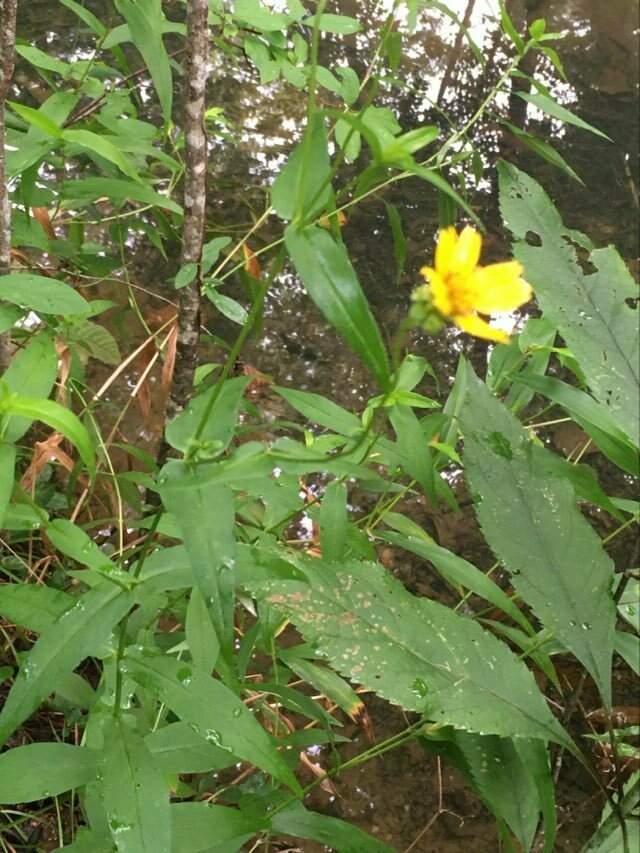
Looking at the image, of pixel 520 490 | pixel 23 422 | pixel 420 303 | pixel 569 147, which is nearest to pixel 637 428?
pixel 520 490

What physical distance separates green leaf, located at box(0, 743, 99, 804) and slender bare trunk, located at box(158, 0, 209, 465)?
0.40 m

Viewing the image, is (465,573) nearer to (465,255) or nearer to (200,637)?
(200,637)

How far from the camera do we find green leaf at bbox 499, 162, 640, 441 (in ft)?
1.98

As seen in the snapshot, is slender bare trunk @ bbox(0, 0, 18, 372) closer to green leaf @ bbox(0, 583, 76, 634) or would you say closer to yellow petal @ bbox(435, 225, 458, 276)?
green leaf @ bbox(0, 583, 76, 634)

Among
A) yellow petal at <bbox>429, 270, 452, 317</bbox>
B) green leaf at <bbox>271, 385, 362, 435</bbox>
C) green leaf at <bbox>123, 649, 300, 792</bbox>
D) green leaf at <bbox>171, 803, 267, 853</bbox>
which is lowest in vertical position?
green leaf at <bbox>171, 803, 267, 853</bbox>

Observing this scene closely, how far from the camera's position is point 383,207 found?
1.66 meters

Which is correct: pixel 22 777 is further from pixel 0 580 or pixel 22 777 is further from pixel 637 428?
pixel 637 428

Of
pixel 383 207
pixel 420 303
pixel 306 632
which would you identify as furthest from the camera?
pixel 383 207

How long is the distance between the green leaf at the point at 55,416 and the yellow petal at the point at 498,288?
293 mm

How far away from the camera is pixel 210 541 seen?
0.50 meters

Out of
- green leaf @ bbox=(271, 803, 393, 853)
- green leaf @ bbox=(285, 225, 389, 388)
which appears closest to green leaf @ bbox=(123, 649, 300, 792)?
green leaf @ bbox=(271, 803, 393, 853)

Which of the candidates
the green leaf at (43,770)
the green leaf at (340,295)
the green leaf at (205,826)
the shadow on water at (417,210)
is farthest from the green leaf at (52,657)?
the shadow on water at (417,210)

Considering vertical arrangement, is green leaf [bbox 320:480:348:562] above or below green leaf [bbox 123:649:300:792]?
above

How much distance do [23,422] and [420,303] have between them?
349 mm
